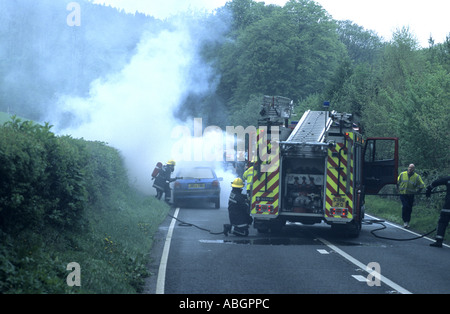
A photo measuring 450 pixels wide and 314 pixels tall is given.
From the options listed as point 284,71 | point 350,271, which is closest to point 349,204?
point 350,271

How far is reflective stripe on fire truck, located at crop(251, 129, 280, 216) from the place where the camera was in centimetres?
1482

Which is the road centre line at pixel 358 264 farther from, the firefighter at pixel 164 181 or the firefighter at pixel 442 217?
the firefighter at pixel 164 181

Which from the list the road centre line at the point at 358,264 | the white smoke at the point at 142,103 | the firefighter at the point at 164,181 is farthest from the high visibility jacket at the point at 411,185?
the white smoke at the point at 142,103

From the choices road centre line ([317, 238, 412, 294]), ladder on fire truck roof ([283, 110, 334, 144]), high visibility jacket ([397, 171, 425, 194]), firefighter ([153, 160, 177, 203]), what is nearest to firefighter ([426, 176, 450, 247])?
road centre line ([317, 238, 412, 294])

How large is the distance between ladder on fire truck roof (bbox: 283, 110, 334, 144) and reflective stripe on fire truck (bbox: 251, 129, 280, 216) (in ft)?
2.03

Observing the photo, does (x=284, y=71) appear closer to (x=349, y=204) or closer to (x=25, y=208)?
(x=349, y=204)

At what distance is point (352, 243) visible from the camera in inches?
567

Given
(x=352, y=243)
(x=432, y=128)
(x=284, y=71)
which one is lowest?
(x=352, y=243)

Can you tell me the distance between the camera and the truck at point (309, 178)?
1462 cm

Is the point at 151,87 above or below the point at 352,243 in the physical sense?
above

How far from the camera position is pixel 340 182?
14602 mm

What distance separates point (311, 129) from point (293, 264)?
234 inches

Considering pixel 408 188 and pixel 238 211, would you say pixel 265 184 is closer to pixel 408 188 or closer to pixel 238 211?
pixel 238 211

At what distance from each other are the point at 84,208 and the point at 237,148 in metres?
22.5
